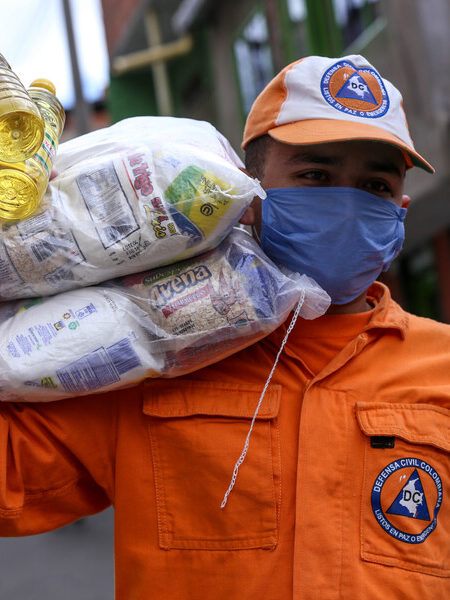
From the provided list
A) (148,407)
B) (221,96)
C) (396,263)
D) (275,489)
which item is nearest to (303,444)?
(275,489)

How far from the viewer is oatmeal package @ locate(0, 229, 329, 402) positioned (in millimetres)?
1678

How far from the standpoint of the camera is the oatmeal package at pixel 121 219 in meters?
1.71

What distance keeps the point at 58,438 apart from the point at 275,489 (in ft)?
1.83

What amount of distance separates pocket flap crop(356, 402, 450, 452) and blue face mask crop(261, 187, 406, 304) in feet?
1.08

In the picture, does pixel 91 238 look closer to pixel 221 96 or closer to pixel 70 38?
pixel 70 38

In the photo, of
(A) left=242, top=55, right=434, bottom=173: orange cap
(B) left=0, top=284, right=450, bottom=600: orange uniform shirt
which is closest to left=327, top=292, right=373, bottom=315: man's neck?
(B) left=0, top=284, right=450, bottom=600: orange uniform shirt

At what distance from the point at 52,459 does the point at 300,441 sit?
62 cm

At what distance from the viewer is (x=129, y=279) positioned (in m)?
1.80

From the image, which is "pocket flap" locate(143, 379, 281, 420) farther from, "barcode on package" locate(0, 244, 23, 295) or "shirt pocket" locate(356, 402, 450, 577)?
"barcode on package" locate(0, 244, 23, 295)

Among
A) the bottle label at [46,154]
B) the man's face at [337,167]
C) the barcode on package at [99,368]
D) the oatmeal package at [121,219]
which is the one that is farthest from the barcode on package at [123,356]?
the man's face at [337,167]

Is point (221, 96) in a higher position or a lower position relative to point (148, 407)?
lower

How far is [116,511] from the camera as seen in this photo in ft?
6.18

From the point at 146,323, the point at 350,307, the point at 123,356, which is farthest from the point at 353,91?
the point at 123,356

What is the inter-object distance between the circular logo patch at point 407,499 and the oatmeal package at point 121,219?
2.40ft
